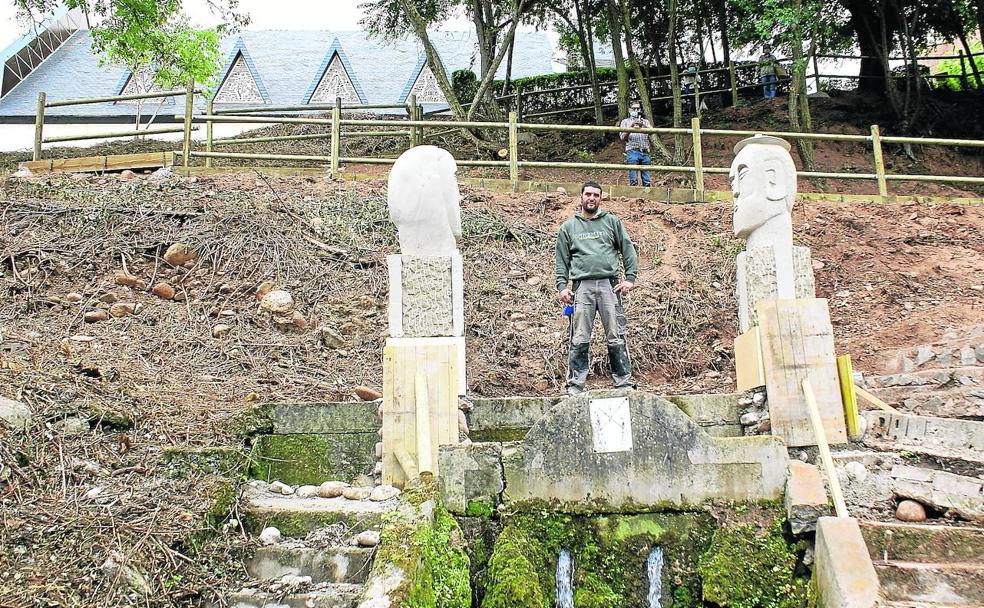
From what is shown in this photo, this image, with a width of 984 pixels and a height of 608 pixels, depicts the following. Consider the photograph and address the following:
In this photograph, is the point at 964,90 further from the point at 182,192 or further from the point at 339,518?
the point at 339,518

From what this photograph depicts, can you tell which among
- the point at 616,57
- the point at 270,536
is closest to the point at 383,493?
the point at 270,536

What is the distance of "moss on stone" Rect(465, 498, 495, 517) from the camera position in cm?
445

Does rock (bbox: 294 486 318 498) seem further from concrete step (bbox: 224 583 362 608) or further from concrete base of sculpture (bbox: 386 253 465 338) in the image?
concrete base of sculpture (bbox: 386 253 465 338)

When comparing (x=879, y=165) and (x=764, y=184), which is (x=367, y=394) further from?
(x=879, y=165)

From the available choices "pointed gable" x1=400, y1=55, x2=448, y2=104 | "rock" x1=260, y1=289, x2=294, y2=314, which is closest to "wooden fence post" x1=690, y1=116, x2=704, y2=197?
"rock" x1=260, y1=289, x2=294, y2=314

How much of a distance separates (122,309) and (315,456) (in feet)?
12.7

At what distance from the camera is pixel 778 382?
16.9 ft

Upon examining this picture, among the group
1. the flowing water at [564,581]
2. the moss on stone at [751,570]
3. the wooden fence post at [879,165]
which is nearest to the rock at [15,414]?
the flowing water at [564,581]

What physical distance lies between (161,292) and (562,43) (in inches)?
544

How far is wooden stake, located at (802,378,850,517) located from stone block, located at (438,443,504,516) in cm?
166

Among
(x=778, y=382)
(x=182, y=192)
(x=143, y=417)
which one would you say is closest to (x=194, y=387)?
(x=143, y=417)

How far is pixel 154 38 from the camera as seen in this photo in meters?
15.5

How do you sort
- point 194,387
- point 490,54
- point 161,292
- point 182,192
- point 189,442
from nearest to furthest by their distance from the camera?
point 189,442 → point 194,387 → point 161,292 → point 182,192 → point 490,54

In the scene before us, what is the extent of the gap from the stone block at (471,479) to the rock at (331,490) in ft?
2.26
